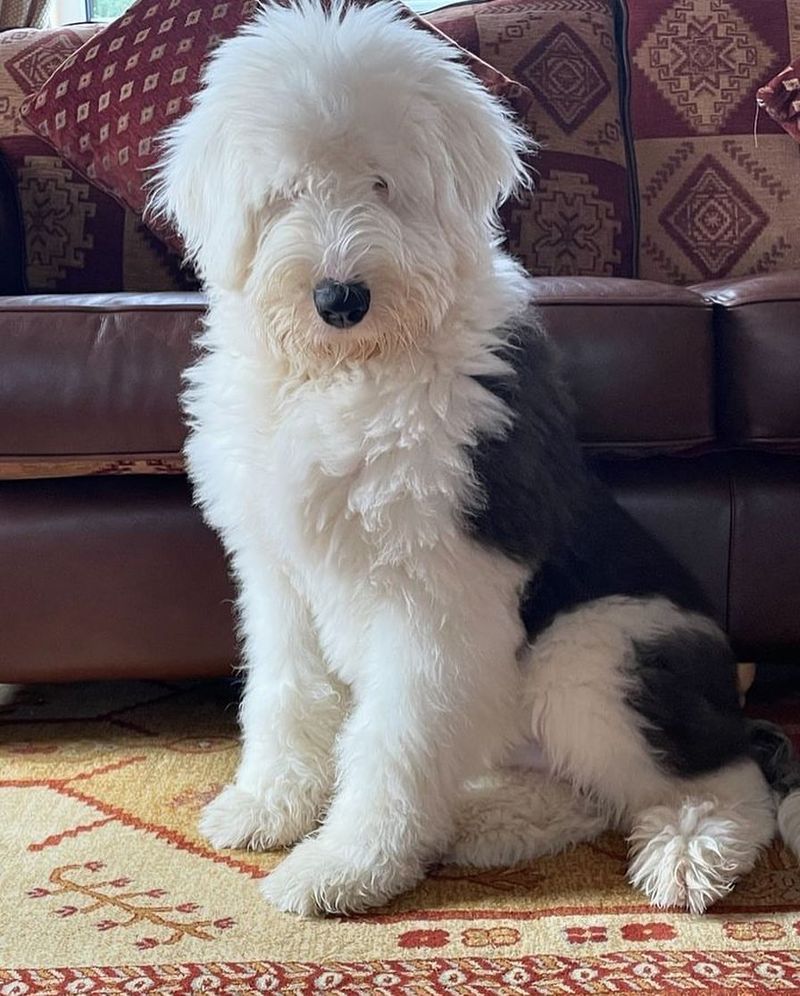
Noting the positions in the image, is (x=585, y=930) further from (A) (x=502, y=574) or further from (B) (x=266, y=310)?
(B) (x=266, y=310)

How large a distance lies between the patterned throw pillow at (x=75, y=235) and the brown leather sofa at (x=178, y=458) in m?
0.72

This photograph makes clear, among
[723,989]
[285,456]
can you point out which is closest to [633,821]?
[723,989]

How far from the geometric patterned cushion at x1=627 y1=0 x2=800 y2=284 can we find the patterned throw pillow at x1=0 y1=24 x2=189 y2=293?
3.96ft

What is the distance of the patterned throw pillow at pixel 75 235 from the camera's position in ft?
8.68

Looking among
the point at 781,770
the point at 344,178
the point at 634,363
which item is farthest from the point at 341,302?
the point at 781,770

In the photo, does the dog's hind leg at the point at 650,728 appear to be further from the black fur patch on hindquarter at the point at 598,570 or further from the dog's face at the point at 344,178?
the dog's face at the point at 344,178

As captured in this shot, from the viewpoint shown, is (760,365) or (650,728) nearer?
(650,728)

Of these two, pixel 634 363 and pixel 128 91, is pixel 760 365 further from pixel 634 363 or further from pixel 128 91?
pixel 128 91

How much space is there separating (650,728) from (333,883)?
451 mm

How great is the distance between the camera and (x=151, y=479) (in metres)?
1.97

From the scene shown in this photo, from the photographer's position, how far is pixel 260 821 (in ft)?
5.37

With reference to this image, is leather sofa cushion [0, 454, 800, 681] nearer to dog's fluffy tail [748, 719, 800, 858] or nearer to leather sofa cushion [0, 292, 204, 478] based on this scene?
leather sofa cushion [0, 292, 204, 478]

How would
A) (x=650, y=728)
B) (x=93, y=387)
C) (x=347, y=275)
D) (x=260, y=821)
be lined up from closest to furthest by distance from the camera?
1. (x=347, y=275)
2. (x=650, y=728)
3. (x=260, y=821)
4. (x=93, y=387)

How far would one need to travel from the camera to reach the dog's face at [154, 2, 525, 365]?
55.1 inches
